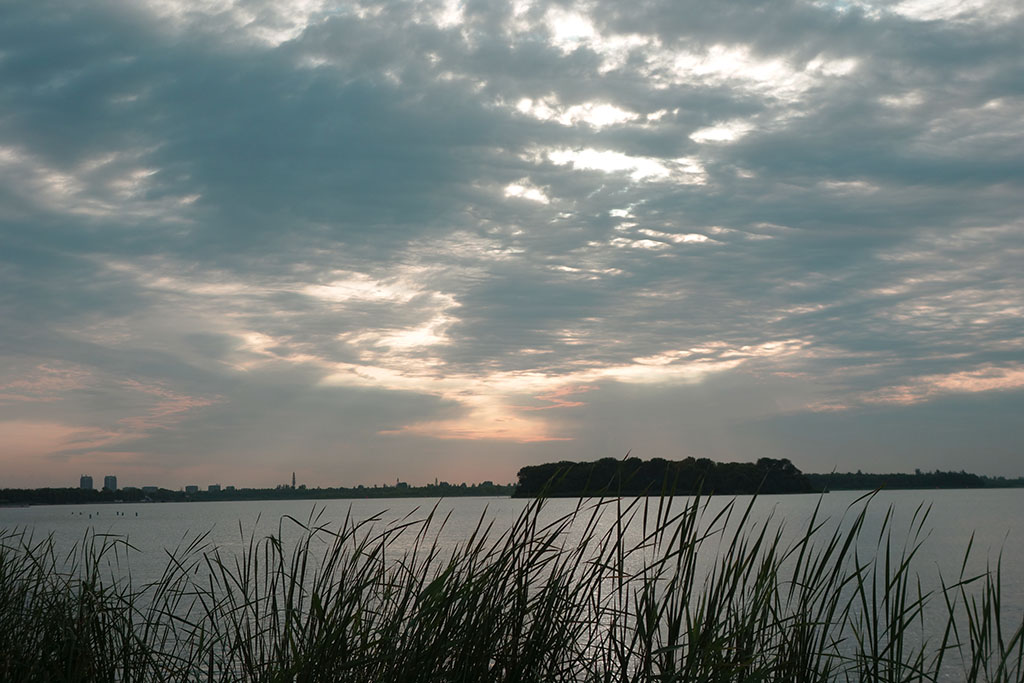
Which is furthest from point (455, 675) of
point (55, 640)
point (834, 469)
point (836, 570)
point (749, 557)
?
point (55, 640)

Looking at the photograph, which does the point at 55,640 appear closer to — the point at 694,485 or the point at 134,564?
the point at 694,485

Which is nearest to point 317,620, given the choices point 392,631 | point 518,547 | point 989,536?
point 392,631

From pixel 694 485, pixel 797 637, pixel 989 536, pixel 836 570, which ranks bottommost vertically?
pixel 989 536

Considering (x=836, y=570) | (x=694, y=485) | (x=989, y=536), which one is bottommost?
(x=989, y=536)

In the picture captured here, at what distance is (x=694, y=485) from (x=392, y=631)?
2158 mm

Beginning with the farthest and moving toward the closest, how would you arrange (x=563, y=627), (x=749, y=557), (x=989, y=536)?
(x=989, y=536) → (x=563, y=627) → (x=749, y=557)

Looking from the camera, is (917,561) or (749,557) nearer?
(749,557)

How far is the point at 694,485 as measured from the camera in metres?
5.63

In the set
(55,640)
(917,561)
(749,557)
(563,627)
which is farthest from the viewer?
(917,561)

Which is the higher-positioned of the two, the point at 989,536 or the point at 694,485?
the point at 694,485

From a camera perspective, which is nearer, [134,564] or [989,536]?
[134,564]

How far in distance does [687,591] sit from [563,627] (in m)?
0.83

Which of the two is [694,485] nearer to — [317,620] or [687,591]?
[687,591]

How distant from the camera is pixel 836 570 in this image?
4.86 meters
